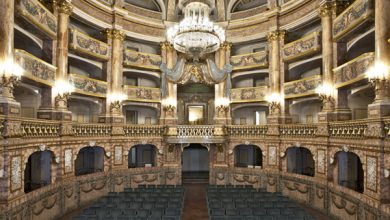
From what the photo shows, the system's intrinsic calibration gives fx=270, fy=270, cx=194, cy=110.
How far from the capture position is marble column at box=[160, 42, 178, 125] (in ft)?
72.0

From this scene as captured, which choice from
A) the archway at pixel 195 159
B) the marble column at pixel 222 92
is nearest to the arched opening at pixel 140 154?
the archway at pixel 195 159

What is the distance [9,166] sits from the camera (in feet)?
34.7

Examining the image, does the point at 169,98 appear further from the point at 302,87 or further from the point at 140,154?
the point at 302,87

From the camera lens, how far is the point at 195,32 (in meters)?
14.7

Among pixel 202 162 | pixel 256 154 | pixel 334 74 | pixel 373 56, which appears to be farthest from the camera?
pixel 202 162

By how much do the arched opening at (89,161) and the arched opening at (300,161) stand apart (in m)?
13.5

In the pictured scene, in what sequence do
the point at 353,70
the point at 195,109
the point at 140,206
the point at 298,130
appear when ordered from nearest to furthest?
the point at 140,206 → the point at 353,70 → the point at 298,130 → the point at 195,109

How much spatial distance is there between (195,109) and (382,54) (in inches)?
622

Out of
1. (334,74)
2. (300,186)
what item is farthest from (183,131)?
(334,74)

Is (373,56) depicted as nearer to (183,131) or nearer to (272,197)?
(272,197)

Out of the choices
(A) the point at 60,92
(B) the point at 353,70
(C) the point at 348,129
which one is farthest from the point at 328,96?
(A) the point at 60,92

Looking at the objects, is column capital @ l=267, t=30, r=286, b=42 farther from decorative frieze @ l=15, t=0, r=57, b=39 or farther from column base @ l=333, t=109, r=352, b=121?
decorative frieze @ l=15, t=0, r=57, b=39

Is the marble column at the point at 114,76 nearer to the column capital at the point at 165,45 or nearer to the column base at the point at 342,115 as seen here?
the column capital at the point at 165,45

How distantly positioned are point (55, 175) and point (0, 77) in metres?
6.38
